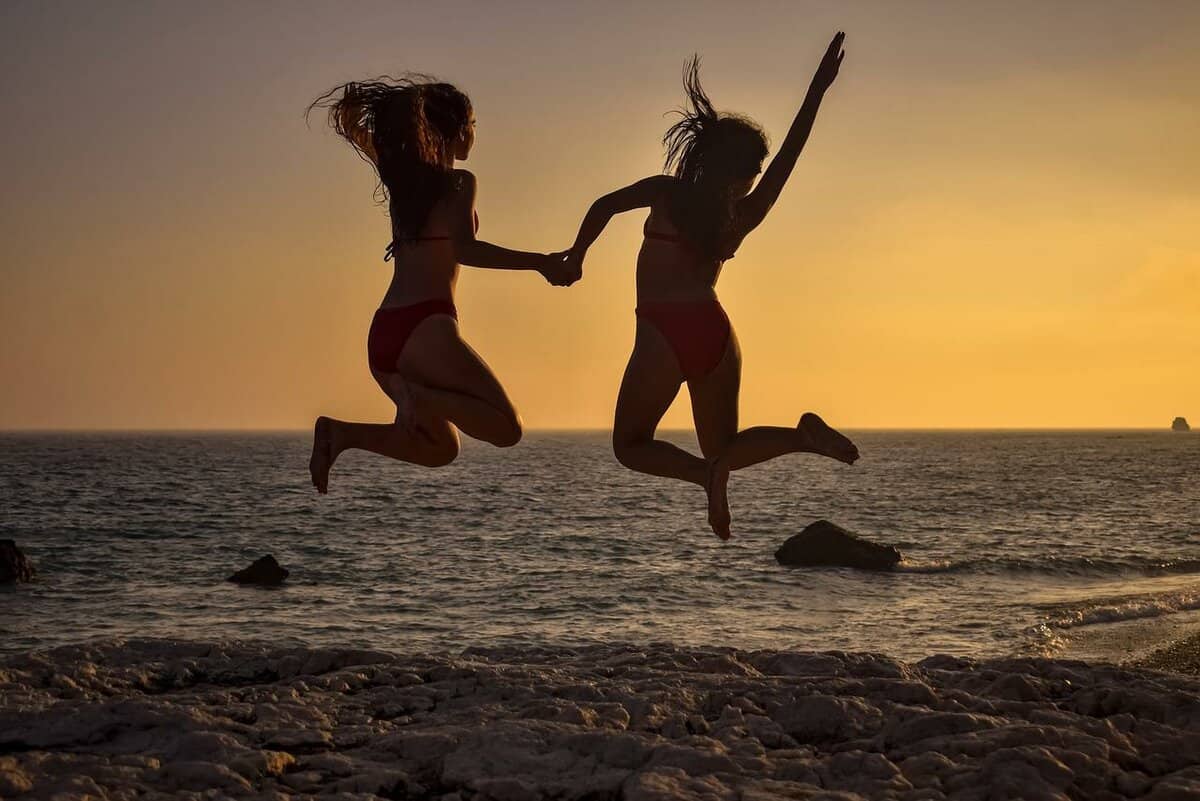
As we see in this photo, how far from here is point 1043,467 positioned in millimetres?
115938

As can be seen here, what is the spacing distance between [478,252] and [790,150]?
1.95 meters

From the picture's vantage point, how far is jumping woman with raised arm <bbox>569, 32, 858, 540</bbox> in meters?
6.82

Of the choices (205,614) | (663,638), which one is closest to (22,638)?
(205,614)

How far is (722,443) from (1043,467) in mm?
117338

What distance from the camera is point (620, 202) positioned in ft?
22.5

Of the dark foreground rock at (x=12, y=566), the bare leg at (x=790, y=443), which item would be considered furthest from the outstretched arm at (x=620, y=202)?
the dark foreground rock at (x=12, y=566)

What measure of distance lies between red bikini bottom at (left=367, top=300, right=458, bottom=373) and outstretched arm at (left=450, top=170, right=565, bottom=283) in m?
0.32

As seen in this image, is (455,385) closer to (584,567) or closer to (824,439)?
(824,439)

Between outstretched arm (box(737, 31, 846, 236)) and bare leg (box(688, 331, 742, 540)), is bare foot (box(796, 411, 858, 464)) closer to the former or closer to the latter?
bare leg (box(688, 331, 742, 540))

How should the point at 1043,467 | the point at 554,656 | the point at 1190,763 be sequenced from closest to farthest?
the point at 1190,763, the point at 554,656, the point at 1043,467

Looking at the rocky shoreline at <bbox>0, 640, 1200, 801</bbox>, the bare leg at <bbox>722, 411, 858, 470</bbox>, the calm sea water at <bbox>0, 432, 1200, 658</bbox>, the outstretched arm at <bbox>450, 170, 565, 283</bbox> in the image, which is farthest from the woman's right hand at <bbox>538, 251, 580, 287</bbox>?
the calm sea water at <bbox>0, 432, 1200, 658</bbox>

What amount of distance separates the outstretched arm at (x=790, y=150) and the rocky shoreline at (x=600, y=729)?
2.76m

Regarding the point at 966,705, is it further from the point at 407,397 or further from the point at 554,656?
the point at 407,397

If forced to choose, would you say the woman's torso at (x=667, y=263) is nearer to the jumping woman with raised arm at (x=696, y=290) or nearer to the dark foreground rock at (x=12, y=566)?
the jumping woman with raised arm at (x=696, y=290)
